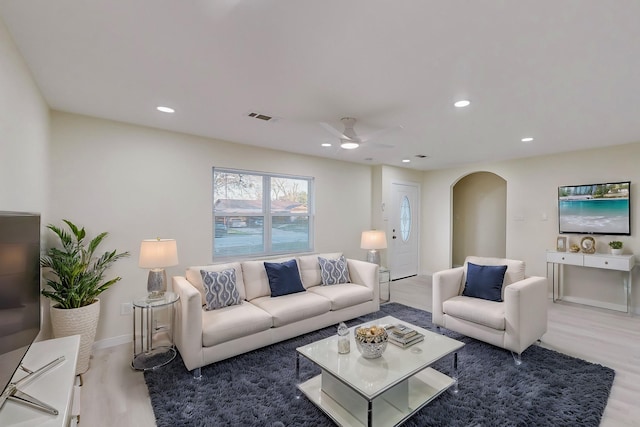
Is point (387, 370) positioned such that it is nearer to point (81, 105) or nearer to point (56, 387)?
point (56, 387)

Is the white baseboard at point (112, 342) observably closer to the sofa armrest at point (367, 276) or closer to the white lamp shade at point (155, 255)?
the white lamp shade at point (155, 255)

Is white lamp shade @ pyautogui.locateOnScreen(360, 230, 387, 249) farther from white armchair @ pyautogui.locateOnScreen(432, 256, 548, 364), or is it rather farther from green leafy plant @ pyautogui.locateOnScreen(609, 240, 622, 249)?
green leafy plant @ pyautogui.locateOnScreen(609, 240, 622, 249)

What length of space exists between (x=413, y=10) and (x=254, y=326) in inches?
109

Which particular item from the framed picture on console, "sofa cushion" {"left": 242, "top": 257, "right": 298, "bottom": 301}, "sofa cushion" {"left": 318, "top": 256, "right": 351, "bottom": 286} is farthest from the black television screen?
the framed picture on console

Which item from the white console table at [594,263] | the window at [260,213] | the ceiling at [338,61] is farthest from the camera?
the window at [260,213]

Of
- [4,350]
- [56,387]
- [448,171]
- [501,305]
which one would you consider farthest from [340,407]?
[448,171]

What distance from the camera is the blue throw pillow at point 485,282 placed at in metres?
3.31

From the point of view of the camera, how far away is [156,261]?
2920 millimetres

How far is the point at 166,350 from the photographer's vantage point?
10.2ft

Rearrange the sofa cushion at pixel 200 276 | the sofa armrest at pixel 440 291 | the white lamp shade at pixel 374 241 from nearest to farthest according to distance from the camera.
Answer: the sofa cushion at pixel 200 276
the sofa armrest at pixel 440 291
the white lamp shade at pixel 374 241

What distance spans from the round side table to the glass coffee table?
142cm

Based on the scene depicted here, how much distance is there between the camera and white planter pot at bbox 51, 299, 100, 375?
2566 mm

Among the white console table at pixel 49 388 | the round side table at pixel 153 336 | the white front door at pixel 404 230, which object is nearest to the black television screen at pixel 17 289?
the white console table at pixel 49 388

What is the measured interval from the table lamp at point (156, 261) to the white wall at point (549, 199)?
5.32 metres
